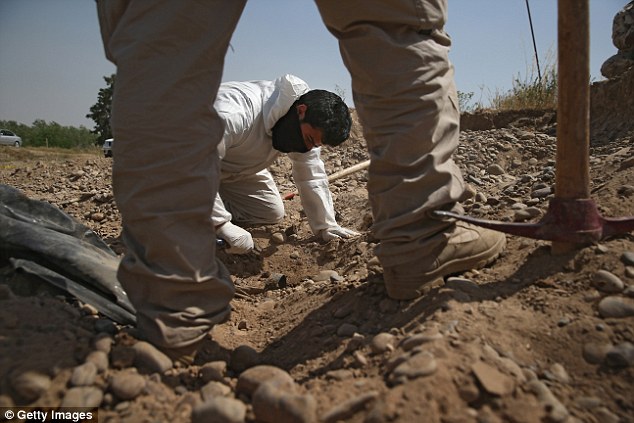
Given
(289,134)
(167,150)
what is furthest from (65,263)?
(289,134)

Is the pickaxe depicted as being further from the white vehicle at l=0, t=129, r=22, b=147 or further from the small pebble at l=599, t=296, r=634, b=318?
the white vehicle at l=0, t=129, r=22, b=147

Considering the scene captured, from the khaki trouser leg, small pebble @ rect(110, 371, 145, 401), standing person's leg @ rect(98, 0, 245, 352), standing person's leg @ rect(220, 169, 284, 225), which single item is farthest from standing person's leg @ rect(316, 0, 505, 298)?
standing person's leg @ rect(220, 169, 284, 225)

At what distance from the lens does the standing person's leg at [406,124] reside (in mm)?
1463

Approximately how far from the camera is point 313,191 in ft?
10.7

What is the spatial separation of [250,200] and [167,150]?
2.46m

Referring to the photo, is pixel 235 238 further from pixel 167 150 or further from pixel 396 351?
pixel 396 351

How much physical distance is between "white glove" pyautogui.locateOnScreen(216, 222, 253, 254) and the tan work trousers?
→ 1449 mm

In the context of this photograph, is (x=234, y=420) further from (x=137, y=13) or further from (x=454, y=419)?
(x=137, y=13)

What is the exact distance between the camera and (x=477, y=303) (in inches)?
54.6

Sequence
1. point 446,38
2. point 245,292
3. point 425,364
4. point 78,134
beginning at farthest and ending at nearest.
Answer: point 78,134
point 245,292
point 446,38
point 425,364

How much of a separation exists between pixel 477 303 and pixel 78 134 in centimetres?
4006

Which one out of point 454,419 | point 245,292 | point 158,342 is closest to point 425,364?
point 454,419

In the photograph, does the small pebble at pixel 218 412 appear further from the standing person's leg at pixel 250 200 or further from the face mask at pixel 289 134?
the standing person's leg at pixel 250 200

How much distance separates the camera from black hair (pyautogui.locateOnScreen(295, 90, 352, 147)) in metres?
2.88
